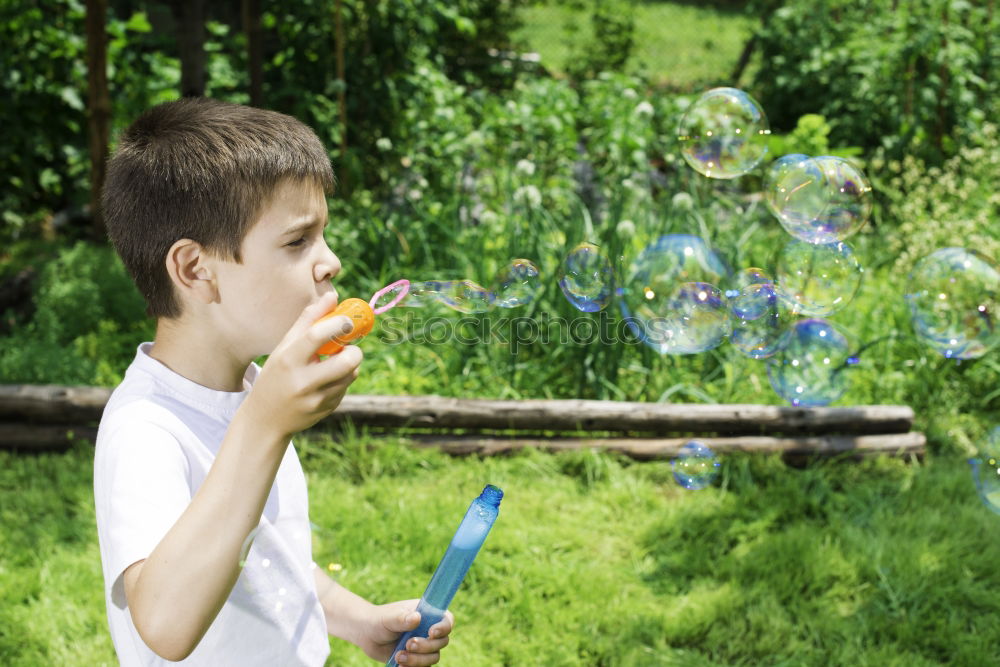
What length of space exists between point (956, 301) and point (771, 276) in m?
0.52

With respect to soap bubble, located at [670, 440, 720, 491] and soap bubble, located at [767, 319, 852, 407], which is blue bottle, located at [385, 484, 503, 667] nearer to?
soap bubble, located at [670, 440, 720, 491]

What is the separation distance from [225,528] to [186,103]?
64cm

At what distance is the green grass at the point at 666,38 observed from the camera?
927 centimetres

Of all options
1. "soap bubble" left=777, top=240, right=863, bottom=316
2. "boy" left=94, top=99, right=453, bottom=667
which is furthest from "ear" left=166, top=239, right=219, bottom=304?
"soap bubble" left=777, top=240, right=863, bottom=316

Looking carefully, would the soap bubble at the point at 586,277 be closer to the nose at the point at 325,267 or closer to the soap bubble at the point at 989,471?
the soap bubble at the point at 989,471

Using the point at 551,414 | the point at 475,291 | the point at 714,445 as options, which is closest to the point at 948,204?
the point at 714,445

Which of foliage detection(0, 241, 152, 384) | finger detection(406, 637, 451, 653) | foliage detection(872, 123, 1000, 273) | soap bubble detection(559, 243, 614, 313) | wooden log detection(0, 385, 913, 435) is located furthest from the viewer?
foliage detection(872, 123, 1000, 273)

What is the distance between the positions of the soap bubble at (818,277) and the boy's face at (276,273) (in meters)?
1.70

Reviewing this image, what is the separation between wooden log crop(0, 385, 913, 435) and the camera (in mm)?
3367

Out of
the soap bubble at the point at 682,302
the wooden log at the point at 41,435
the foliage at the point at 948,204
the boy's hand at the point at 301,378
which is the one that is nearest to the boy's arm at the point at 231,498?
the boy's hand at the point at 301,378

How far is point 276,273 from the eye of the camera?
1149 mm

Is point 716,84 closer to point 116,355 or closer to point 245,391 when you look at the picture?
point 116,355

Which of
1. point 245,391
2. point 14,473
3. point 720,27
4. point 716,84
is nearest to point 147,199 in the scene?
point 245,391

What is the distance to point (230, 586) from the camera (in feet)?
3.30
